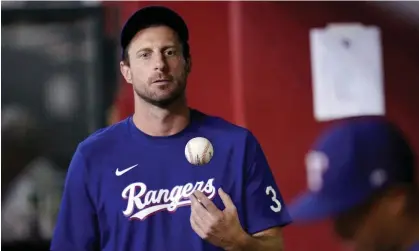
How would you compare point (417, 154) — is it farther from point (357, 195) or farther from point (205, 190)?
point (205, 190)

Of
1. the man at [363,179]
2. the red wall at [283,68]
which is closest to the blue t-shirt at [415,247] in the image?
the man at [363,179]

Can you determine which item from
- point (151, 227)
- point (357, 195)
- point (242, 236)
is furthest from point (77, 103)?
point (357, 195)

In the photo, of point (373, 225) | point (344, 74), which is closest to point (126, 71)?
point (344, 74)

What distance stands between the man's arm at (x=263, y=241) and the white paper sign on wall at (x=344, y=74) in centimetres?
29

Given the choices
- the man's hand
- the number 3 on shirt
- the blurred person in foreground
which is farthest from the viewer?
the blurred person in foreground

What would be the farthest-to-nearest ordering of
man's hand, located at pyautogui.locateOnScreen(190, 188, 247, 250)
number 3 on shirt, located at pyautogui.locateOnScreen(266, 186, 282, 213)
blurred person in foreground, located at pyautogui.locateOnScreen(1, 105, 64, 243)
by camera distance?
blurred person in foreground, located at pyautogui.locateOnScreen(1, 105, 64, 243) < number 3 on shirt, located at pyautogui.locateOnScreen(266, 186, 282, 213) < man's hand, located at pyautogui.locateOnScreen(190, 188, 247, 250)

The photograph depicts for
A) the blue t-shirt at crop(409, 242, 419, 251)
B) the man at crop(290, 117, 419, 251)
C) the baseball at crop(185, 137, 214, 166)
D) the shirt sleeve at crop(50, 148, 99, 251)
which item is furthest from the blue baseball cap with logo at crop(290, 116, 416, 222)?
the shirt sleeve at crop(50, 148, 99, 251)

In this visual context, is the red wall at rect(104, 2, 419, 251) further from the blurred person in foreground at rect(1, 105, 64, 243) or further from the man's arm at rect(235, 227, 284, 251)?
the blurred person in foreground at rect(1, 105, 64, 243)

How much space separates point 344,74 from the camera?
112cm

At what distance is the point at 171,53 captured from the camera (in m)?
0.93

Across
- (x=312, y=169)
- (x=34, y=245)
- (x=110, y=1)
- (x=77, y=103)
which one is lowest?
(x=34, y=245)

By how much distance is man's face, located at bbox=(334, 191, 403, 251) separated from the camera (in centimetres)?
111

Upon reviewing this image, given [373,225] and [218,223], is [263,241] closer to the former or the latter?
[218,223]

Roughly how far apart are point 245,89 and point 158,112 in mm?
247
